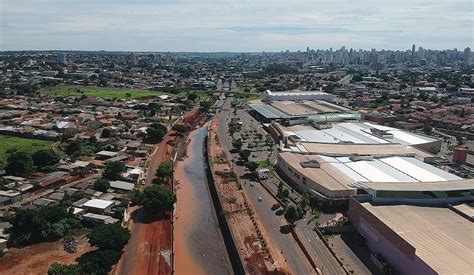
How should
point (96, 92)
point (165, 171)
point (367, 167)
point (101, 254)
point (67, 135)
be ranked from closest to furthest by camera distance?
point (101, 254), point (367, 167), point (165, 171), point (67, 135), point (96, 92)

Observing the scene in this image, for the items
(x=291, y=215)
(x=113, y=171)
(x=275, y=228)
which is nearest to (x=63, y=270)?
(x=275, y=228)

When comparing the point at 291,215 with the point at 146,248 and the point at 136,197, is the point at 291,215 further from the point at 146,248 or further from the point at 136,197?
the point at 136,197

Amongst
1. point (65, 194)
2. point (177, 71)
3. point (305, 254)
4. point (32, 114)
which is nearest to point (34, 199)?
point (65, 194)

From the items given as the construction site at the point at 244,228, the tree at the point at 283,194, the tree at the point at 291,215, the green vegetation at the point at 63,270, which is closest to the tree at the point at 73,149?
the construction site at the point at 244,228

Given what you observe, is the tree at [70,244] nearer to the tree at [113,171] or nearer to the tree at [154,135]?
the tree at [113,171]

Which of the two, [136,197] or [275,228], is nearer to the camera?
[275,228]

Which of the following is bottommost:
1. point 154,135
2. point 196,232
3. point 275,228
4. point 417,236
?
point 196,232
